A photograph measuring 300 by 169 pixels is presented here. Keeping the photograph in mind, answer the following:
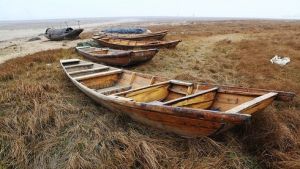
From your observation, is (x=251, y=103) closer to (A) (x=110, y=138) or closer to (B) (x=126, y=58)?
(A) (x=110, y=138)

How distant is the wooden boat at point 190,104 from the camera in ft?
10.2

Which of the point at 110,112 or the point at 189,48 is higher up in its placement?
the point at 189,48

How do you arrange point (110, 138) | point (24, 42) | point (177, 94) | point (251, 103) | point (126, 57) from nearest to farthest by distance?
point (251, 103)
point (110, 138)
point (177, 94)
point (126, 57)
point (24, 42)

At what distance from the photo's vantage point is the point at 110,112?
4.90 meters

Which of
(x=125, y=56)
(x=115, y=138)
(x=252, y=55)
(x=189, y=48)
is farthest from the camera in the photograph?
(x=189, y=48)

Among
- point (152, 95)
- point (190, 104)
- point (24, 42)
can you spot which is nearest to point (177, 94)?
point (152, 95)

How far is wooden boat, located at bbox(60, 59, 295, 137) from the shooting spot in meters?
3.11

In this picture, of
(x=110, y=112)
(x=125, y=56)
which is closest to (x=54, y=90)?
(x=110, y=112)

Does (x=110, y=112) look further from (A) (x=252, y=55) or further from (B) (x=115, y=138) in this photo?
(A) (x=252, y=55)

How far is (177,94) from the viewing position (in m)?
5.00

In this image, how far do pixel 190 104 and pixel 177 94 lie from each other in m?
0.99

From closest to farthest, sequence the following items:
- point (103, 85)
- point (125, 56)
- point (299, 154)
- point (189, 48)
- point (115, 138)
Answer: point (299, 154), point (115, 138), point (103, 85), point (125, 56), point (189, 48)

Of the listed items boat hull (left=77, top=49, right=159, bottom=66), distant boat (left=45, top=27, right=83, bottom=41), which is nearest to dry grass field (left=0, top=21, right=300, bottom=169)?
boat hull (left=77, top=49, right=159, bottom=66)

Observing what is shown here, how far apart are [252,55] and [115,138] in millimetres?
7659
